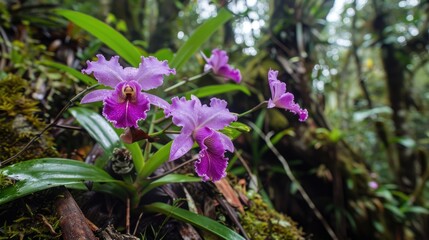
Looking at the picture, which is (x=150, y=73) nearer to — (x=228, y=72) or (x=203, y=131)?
(x=203, y=131)

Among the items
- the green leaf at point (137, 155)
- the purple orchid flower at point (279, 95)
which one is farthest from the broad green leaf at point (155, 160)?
the purple orchid flower at point (279, 95)

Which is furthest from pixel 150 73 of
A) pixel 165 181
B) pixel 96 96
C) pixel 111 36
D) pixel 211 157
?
pixel 111 36

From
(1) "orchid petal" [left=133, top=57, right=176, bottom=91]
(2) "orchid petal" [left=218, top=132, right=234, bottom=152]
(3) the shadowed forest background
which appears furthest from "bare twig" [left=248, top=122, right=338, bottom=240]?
(1) "orchid petal" [left=133, top=57, right=176, bottom=91]


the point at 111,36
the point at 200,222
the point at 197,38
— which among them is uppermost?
the point at 111,36

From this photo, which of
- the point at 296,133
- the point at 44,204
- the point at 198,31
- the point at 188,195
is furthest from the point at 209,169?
the point at 296,133

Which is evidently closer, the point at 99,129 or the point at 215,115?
the point at 215,115

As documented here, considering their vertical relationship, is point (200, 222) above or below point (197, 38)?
below
